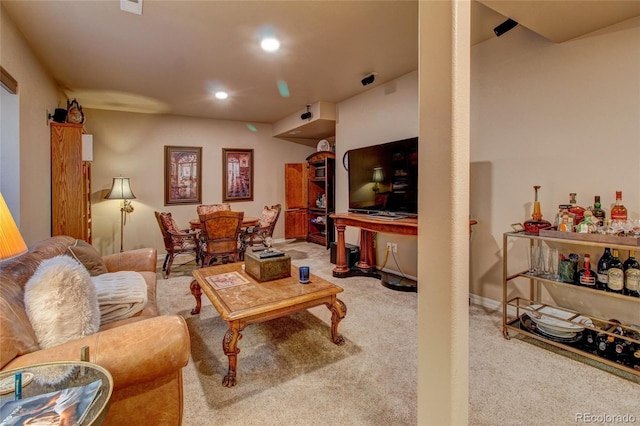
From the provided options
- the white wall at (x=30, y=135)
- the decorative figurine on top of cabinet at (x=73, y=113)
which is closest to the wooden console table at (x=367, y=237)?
the white wall at (x=30, y=135)

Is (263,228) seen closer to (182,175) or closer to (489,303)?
(182,175)

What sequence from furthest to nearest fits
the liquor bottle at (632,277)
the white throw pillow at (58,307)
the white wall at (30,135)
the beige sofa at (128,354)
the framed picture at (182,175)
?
1. the framed picture at (182,175)
2. the white wall at (30,135)
3. the liquor bottle at (632,277)
4. the white throw pillow at (58,307)
5. the beige sofa at (128,354)

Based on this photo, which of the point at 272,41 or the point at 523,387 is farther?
the point at 272,41

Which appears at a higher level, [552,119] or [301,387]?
[552,119]

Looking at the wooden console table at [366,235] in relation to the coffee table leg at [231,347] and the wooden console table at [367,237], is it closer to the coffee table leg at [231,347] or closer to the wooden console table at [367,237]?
the wooden console table at [367,237]

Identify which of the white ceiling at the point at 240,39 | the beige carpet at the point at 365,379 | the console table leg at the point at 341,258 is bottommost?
the beige carpet at the point at 365,379

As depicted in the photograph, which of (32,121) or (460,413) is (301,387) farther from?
(32,121)

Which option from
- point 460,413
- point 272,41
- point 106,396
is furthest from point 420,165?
point 272,41

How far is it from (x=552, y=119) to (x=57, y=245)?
3.96m

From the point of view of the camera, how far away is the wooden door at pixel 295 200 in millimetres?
6570

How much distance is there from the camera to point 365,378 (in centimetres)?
190

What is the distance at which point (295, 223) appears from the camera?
662cm

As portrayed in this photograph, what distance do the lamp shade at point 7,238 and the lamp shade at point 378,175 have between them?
3.26m

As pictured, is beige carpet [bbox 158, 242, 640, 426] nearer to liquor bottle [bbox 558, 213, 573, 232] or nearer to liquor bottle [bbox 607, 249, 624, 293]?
liquor bottle [bbox 607, 249, 624, 293]
